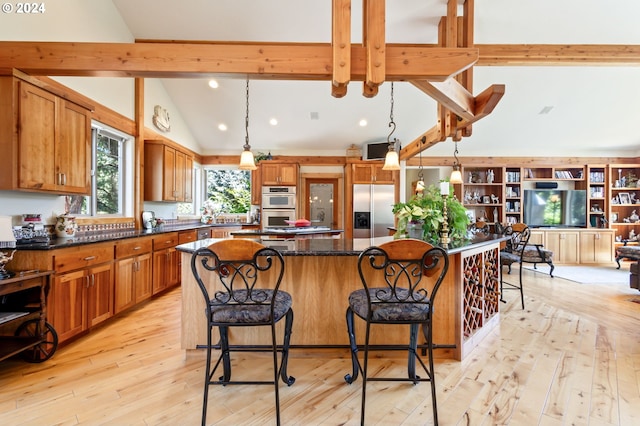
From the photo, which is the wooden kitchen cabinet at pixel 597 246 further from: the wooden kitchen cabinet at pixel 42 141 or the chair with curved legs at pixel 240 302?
the wooden kitchen cabinet at pixel 42 141

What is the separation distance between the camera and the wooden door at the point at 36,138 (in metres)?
2.38

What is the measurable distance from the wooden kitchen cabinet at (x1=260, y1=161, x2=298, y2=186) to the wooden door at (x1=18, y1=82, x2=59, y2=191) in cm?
387

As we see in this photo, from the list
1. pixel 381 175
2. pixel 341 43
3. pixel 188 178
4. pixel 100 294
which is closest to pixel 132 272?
A: pixel 100 294

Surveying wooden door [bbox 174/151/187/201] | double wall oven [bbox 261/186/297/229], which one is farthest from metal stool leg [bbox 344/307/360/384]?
double wall oven [bbox 261/186/297/229]

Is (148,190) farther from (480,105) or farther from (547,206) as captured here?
(547,206)

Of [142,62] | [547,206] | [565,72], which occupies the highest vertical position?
[565,72]

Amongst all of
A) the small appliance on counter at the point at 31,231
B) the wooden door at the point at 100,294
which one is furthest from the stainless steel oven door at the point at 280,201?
the small appliance on counter at the point at 31,231

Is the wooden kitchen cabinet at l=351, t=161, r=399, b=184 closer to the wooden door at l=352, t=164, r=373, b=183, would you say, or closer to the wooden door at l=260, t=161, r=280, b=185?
the wooden door at l=352, t=164, r=373, b=183

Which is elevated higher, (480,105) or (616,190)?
(480,105)

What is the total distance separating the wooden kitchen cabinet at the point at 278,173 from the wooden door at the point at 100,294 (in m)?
3.74

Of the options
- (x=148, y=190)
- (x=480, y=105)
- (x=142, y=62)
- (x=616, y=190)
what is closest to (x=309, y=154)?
(x=148, y=190)

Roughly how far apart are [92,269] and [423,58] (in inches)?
135

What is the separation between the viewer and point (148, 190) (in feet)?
14.9

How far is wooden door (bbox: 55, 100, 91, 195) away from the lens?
273 centimetres
